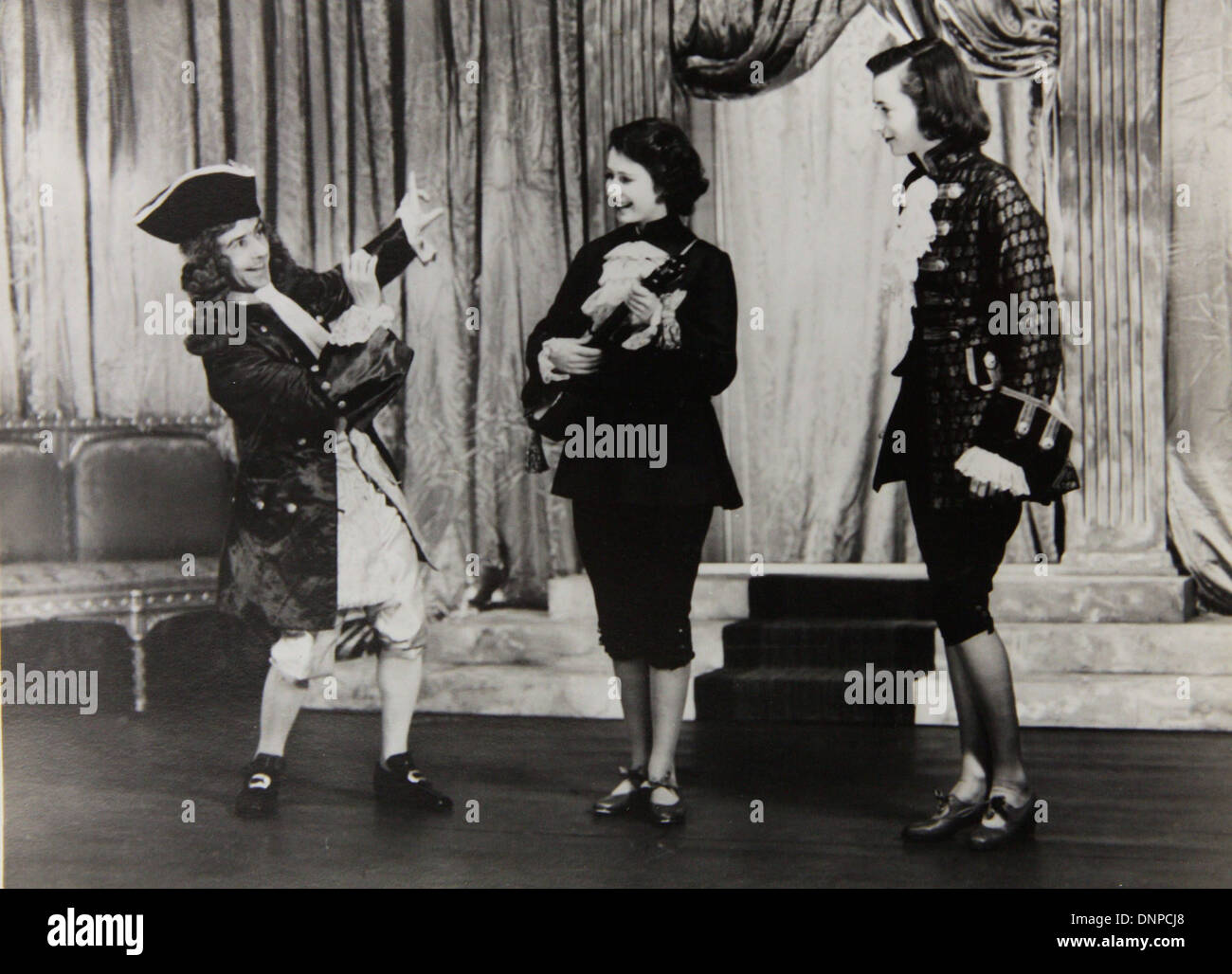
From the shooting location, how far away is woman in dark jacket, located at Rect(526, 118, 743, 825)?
2.91 metres

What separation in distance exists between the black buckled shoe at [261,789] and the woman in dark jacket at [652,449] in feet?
2.68

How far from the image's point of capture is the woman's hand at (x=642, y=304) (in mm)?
2990

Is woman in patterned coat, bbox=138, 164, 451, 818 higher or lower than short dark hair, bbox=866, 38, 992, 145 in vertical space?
lower

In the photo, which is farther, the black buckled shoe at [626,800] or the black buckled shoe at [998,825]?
the black buckled shoe at [626,800]

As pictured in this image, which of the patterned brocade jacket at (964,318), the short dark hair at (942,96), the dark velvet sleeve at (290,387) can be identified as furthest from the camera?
the dark velvet sleeve at (290,387)

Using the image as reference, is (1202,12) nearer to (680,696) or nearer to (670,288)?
(670,288)

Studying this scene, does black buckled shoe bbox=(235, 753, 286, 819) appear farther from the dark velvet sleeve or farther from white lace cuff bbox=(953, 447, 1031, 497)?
white lace cuff bbox=(953, 447, 1031, 497)

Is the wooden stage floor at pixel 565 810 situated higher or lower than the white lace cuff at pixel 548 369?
lower

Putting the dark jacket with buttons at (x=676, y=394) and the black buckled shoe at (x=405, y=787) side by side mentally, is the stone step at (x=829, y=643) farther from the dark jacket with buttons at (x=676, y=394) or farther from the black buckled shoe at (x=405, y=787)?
the black buckled shoe at (x=405, y=787)

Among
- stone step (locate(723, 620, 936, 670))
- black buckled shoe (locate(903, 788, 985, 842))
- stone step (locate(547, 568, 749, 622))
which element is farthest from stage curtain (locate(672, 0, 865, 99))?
black buckled shoe (locate(903, 788, 985, 842))

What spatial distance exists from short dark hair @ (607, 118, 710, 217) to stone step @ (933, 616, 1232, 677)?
1.50m

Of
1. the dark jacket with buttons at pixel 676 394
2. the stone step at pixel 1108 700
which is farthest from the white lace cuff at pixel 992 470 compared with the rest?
the stone step at pixel 1108 700

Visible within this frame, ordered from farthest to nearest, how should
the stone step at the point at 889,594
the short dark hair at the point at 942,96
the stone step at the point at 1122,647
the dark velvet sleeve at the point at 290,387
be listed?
the stone step at the point at 889,594, the stone step at the point at 1122,647, the dark velvet sleeve at the point at 290,387, the short dark hair at the point at 942,96

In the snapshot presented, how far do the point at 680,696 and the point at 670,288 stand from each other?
92 cm
